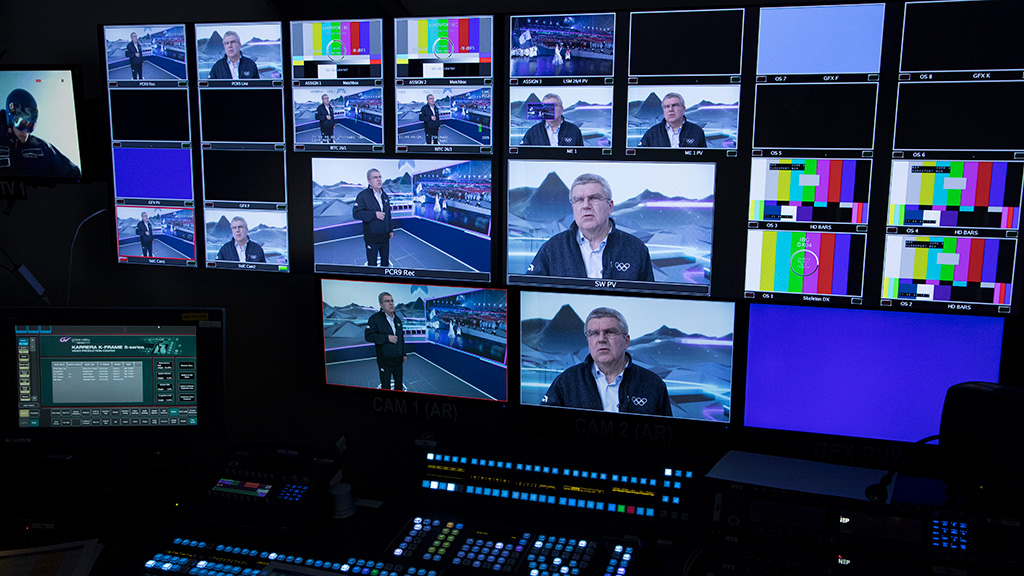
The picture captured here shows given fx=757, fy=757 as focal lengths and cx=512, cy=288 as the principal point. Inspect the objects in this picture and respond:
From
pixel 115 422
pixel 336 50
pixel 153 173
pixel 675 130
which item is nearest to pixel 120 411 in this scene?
pixel 115 422

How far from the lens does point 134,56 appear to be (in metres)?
2.36

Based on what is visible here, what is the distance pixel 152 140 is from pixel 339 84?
25.9 inches

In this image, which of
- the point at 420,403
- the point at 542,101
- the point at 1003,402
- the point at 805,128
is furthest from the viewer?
the point at 420,403

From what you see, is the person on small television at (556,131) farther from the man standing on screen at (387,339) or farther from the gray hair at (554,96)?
the man standing on screen at (387,339)

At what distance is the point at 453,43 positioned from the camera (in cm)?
212

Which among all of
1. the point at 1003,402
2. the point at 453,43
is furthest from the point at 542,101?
the point at 1003,402

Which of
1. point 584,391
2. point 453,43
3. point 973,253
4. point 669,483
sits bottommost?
point 669,483

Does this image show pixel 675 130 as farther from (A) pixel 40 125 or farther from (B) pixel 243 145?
(A) pixel 40 125

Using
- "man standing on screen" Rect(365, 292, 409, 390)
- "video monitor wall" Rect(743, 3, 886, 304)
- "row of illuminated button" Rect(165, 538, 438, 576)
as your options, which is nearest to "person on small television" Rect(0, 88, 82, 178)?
"man standing on screen" Rect(365, 292, 409, 390)

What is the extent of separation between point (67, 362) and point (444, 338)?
1061 millimetres

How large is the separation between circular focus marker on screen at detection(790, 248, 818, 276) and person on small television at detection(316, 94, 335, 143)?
1.35m

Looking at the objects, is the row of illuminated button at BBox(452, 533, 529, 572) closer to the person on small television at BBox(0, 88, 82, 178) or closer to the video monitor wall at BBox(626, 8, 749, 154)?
the video monitor wall at BBox(626, 8, 749, 154)

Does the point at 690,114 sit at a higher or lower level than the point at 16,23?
lower

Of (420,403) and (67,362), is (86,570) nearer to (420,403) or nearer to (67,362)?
(67,362)
